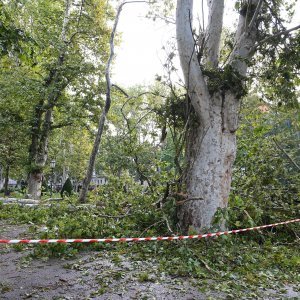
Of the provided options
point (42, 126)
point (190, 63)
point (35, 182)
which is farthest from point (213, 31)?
point (35, 182)

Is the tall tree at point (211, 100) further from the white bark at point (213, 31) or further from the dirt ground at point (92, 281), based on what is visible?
the dirt ground at point (92, 281)

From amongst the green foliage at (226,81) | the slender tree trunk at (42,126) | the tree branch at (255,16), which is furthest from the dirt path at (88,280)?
the slender tree trunk at (42,126)

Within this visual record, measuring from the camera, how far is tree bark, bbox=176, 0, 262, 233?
6113mm

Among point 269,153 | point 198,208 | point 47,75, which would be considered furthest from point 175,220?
point 47,75

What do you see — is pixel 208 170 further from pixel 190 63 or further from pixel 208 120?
pixel 190 63

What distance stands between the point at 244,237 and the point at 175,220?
1.71 m

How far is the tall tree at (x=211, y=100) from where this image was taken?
20.1 ft

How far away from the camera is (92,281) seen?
13.2ft

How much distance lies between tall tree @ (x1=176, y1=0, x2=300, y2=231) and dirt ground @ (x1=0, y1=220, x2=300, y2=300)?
1817 millimetres

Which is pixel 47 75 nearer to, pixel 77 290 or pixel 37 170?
pixel 37 170

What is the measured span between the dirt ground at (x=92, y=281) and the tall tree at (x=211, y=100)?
1.82 m

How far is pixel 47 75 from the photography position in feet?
55.0

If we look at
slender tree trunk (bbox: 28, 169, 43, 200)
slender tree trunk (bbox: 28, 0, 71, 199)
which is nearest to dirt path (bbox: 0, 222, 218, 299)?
slender tree trunk (bbox: 28, 0, 71, 199)

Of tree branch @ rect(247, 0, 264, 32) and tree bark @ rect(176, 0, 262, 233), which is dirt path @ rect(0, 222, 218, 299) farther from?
tree branch @ rect(247, 0, 264, 32)
